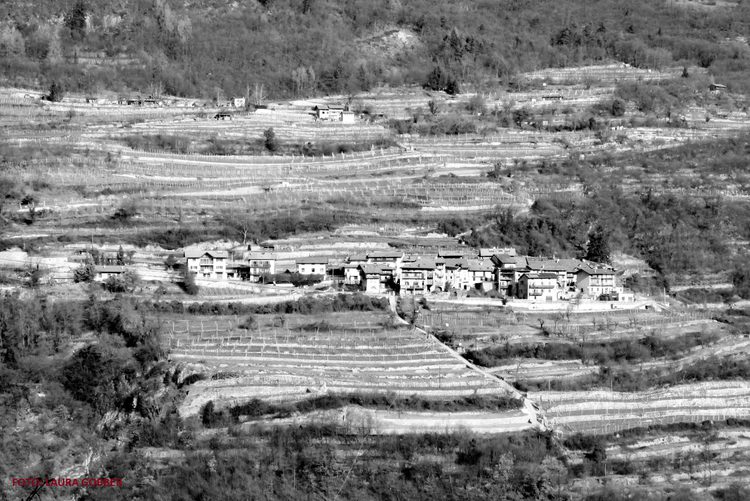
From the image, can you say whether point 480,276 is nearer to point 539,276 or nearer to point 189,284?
point 539,276

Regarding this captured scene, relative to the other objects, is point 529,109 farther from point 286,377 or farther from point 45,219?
point 286,377

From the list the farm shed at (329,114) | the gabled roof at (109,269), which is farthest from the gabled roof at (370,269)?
the farm shed at (329,114)

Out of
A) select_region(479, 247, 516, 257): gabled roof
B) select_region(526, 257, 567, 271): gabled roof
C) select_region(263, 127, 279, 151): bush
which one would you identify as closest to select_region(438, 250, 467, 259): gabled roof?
select_region(479, 247, 516, 257): gabled roof

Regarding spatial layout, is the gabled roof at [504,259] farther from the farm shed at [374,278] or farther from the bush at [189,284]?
the bush at [189,284]

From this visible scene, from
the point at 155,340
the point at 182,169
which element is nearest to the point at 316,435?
the point at 155,340

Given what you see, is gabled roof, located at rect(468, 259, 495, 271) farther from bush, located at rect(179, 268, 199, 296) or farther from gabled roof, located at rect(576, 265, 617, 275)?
bush, located at rect(179, 268, 199, 296)
